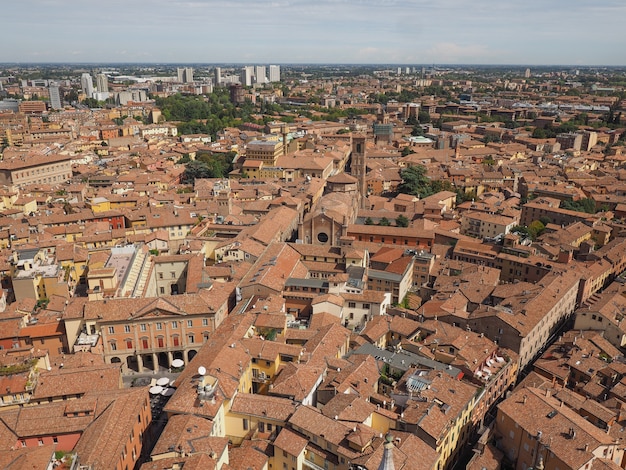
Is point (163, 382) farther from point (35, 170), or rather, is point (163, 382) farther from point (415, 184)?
point (35, 170)

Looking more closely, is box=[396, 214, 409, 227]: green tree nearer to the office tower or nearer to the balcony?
the balcony

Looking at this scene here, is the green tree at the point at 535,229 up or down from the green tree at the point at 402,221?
down

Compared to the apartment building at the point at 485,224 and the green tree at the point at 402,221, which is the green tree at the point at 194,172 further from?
the apartment building at the point at 485,224

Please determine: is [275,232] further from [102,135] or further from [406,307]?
Result: [102,135]

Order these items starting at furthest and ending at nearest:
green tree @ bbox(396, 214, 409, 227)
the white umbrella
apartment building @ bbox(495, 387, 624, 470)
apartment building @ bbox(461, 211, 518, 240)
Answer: green tree @ bbox(396, 214, 409, 227)
apartment building @ bbox(461, 211, 518, 240)
the white umbrella
apartment building @ bbox(495, 387, 624, 470)

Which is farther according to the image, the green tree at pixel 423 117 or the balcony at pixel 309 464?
the green tree at pixel 423 117

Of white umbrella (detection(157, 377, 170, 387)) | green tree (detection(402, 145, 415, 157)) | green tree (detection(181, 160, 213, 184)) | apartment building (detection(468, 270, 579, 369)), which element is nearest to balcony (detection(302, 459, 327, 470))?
white umbrella (detection(157, 377, 170, 387))

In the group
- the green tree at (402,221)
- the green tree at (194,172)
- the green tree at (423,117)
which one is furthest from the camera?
the green tree at (423,117)

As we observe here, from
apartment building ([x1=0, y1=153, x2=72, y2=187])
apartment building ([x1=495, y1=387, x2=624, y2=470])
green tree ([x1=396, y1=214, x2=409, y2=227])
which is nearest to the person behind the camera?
apartment building ([x1=495, y1=387, x2=624, y2=470])

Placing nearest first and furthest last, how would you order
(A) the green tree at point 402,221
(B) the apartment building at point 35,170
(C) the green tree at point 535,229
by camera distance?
(A) the green tree at point 402,221 → (C) the green tree at point 535,229 → (B) the apartment building at point 35,170

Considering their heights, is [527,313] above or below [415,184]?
below

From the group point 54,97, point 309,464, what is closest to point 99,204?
point 309,464

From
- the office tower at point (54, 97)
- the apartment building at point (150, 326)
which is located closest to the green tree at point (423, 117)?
the office tower at point (54, 97)
